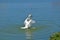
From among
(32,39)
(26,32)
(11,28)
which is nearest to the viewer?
(32,39)

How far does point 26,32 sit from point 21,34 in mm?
751

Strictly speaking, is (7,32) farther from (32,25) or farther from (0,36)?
(32,25)

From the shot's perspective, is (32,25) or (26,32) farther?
(32,25)

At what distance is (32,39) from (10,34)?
71.6 inches

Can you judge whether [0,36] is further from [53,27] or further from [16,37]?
[53,27]

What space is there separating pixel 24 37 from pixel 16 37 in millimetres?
407

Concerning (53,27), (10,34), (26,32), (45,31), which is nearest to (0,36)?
(10,34)

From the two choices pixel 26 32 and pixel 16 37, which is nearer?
pixel 16 37

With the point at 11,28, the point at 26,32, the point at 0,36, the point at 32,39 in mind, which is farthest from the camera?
the point at 11,28

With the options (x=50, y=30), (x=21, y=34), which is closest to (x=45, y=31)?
(x=50, y=30)

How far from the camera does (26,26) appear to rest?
16.6 metres

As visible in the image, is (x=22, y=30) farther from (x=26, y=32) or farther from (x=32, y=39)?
(x=32, y=39)

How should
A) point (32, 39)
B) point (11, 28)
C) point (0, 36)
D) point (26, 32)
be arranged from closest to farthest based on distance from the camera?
point (32, 39)
point (0, 36)
point (26, 32)
point (11, 28)

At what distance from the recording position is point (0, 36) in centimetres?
1437
